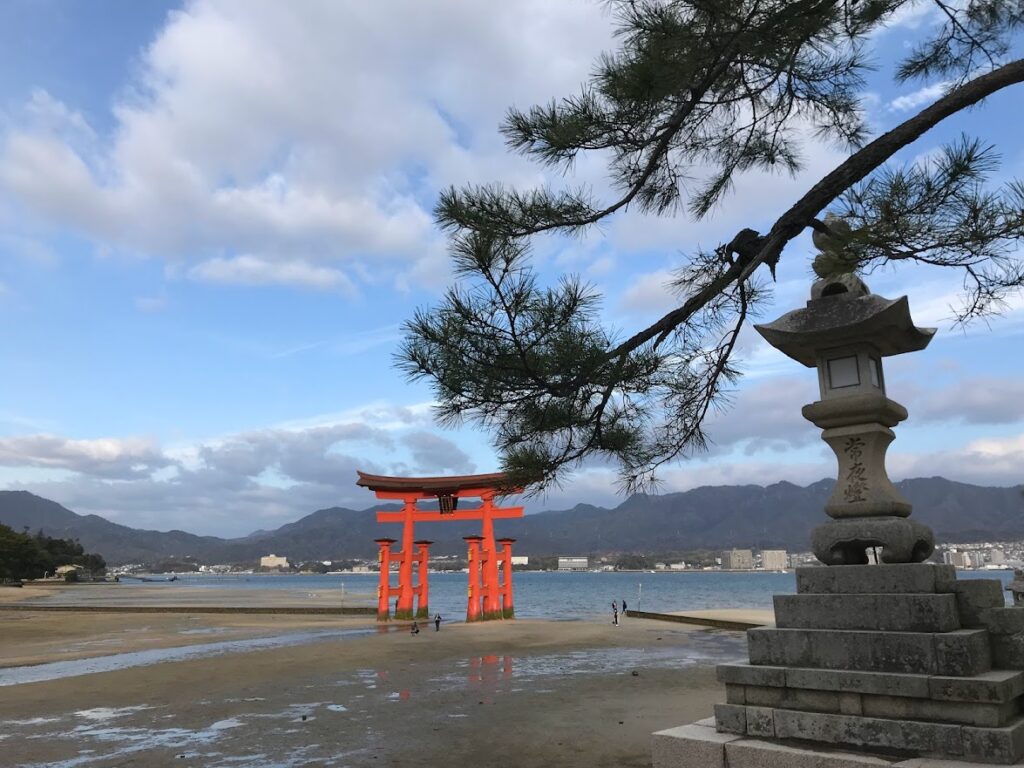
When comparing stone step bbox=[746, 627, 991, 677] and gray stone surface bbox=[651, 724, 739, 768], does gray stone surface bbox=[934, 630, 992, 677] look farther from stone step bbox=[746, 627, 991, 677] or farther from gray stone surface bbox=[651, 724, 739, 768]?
gray stone surface bbox=[651, 724, 739, 768]

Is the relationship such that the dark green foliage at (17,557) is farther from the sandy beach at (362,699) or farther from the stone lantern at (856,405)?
the stone lantern at (856,405)

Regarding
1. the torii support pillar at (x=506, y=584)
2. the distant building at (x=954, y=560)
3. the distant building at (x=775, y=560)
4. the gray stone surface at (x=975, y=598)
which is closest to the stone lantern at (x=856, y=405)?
the gray stone surface at (x=975, y=598)

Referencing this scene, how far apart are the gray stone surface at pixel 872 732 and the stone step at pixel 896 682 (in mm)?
132

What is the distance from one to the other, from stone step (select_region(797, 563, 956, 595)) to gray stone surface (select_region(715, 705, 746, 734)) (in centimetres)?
76

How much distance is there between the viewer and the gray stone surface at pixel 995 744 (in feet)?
10.2

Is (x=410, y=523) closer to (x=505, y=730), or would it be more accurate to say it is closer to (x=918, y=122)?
(x=505, y=730)

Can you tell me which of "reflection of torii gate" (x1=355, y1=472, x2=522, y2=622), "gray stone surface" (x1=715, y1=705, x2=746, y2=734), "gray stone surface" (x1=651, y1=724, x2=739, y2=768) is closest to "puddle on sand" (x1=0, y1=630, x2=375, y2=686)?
"reflection of torii gate" (x1=355, y1=472, x2=522, y2=622)

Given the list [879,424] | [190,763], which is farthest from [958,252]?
[190,763]

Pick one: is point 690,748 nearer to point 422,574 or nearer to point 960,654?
point 960,654

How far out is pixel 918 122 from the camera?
3775 millimetres

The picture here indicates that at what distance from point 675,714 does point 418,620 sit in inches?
682

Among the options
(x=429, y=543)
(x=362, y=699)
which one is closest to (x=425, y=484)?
(x=429, y=543)

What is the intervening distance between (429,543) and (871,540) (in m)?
19.2

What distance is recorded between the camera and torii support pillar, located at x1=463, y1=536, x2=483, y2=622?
20.9 meters
